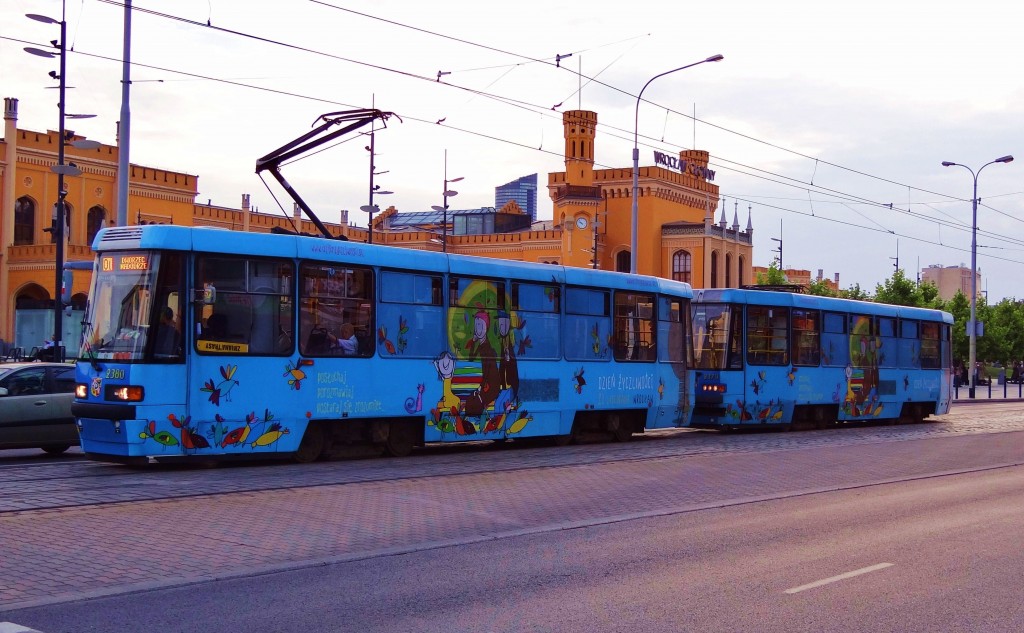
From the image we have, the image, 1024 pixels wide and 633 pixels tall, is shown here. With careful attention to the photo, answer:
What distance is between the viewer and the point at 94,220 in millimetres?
57188

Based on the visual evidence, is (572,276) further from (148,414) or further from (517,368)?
(148,414)

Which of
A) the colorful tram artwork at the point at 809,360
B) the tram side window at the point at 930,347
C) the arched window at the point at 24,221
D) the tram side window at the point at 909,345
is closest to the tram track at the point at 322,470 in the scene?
the colorful tram artwork at the point at 809,360

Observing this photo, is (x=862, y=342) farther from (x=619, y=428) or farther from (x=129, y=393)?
(x=129, y=393)

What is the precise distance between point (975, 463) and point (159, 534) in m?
14.3

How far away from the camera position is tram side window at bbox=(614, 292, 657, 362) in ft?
70.9

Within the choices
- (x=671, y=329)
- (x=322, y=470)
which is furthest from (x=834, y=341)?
(x=322, y=470)

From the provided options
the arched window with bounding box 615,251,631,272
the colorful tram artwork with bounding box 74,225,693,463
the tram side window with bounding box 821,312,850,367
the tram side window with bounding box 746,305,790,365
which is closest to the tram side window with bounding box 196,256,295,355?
the colorful tram artwork with bounding box 74,225,693,463

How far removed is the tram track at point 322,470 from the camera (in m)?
12.4

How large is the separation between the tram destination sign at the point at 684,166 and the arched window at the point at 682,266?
586 centimetres

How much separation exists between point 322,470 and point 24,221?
45.8 m

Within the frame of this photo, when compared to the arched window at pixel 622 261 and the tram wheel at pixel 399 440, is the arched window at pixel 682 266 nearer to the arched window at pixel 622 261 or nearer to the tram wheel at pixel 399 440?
the arched window at pixel 622 261

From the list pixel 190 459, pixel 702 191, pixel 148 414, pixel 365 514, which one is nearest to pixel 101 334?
pixel 148 414

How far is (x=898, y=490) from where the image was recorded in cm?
1512

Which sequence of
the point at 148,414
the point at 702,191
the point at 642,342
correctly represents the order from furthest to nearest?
the point at 702,191, the point at 642,342, the point at 148,414
